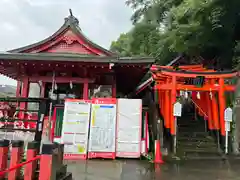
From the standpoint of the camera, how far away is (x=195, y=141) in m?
10.8

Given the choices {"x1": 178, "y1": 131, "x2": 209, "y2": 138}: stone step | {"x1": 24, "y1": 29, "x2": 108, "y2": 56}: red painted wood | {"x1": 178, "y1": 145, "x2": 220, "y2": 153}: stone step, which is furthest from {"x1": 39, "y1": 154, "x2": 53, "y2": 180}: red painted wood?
{"x1": 178, "y1": 131, "x2": 209, "y2": 138}: stone step

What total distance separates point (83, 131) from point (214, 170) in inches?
184

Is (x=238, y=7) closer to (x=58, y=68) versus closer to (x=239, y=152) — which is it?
(x=239, y=152)

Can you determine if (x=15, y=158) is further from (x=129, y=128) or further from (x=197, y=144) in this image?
(x=197, y=144)

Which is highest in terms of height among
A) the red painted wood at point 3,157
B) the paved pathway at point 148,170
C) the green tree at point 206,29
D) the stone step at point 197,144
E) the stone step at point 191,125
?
the green tree at point 206,29

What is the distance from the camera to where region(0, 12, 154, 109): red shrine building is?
9.55m

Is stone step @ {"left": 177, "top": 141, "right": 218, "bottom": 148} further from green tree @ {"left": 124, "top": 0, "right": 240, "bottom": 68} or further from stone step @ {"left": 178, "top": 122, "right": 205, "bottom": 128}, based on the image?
green tree @ {"left": 124, "top": 0, "right": 240, "bottom": 68}

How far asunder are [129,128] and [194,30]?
21.3ft

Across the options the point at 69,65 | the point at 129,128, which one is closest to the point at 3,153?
the point at 129,128

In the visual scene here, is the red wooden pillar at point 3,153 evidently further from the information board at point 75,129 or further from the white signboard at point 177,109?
the white signboard at point 177,109

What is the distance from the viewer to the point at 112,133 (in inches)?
324

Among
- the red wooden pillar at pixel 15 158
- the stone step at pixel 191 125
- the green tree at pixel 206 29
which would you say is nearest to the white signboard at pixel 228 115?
the stone step at pixel 191 125

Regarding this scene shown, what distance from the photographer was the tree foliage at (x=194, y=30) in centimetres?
1099

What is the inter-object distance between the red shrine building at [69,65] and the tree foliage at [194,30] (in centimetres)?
323
